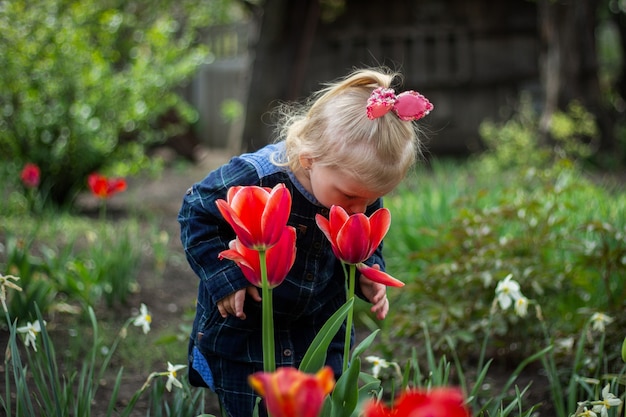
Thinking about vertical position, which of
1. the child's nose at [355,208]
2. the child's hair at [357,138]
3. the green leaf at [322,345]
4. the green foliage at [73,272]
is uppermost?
the child's hair at [357,138]

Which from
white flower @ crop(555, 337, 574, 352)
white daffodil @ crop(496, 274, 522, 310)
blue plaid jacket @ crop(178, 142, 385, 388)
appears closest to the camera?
blue plaid jacket @ crop(178, 142, 385, 388)

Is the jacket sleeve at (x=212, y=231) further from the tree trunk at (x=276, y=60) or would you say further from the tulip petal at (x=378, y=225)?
the tree trunk at (x=276, y=60)

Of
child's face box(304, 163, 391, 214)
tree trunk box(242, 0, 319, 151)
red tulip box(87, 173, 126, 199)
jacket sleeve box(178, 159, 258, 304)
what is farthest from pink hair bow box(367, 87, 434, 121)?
tree trunk box(242, 0, 319, 151)

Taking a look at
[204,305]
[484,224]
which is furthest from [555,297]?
[204,305]

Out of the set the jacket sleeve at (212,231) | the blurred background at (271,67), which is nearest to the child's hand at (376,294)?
the jacket sleeve at (212,231)

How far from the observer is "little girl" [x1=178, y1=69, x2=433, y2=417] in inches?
67.7

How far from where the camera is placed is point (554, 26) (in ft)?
23.9

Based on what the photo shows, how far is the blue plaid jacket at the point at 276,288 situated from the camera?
6.16 ft

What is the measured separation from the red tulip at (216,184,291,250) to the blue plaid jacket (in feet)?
1.77

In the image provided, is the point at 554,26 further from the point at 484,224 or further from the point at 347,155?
the point at 347,155

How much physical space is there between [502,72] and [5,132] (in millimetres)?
5623

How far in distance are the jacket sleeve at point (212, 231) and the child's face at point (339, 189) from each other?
0.19 meters

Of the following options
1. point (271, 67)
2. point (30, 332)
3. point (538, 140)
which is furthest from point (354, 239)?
point (538, 140)

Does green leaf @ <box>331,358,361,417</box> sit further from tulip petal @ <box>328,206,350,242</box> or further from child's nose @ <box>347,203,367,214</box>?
child's nose @ <box>347,203,367,214</box>
